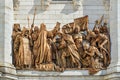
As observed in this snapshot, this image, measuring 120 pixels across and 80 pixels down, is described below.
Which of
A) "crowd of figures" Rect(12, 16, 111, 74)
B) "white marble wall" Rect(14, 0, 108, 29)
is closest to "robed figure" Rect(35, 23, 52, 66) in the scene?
"crowd of figures" Rect(12, 16, 111, 74)

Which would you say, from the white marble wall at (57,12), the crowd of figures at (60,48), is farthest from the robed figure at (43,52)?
the white marble wall at (57,12)

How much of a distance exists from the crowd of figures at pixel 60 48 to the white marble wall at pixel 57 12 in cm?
31

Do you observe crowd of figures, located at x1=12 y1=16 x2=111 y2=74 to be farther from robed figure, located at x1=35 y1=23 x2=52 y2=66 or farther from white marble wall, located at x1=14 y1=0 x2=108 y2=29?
white marble wall, located at x1=14 y1=0 x2=108 y2=29

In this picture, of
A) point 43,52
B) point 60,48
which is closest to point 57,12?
point 60,48

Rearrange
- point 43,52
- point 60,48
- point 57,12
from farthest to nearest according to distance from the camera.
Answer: point 57,12 → point 60,48 → point 43,52

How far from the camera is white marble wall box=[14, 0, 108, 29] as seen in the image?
23.6 meters

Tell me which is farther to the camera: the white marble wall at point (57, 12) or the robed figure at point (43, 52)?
the white marble wall at point (57, 12)

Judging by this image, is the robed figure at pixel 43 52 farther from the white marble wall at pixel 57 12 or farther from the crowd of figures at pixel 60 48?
the white marble wall at pixel 57 12

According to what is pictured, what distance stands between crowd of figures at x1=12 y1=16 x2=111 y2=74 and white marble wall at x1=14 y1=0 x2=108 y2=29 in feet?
1.01

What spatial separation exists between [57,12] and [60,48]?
Result: 109 cm

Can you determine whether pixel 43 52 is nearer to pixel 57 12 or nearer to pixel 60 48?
pixel 60 48

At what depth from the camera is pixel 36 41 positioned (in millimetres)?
23172

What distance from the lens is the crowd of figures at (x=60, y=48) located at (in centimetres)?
2305

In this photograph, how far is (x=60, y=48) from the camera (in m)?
23.2
